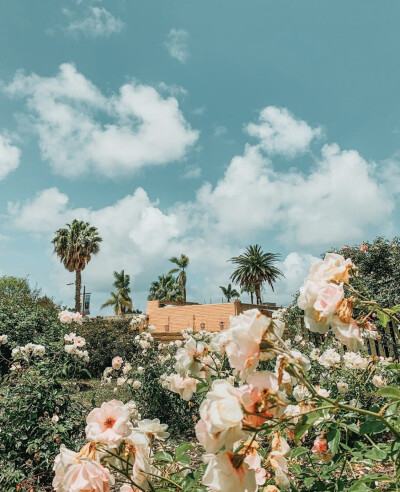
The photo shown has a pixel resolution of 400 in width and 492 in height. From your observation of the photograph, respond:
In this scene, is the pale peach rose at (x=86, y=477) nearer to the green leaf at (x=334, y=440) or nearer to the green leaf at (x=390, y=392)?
the green leaf at (x=390, y=392)

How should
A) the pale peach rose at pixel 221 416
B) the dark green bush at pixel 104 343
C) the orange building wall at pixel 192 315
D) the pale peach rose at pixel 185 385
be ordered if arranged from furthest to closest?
the orange building wall at pixel 192 315 → the dark green bush at pixel 104 343 → the pale peach rose at pixel 185 385 → the pale peach rose at pixel 221 416

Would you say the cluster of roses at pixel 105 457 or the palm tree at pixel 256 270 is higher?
the palm tree at pixel 256 270

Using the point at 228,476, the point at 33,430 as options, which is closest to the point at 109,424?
the point at 228,476

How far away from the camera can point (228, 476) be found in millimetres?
629

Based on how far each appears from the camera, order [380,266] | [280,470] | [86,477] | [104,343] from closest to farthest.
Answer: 1. [86,477]
2. [280,470]
3. [380,266]
4. [104,343]

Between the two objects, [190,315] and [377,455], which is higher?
[190,315]

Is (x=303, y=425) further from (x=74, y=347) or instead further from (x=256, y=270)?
(x=256, y=270)

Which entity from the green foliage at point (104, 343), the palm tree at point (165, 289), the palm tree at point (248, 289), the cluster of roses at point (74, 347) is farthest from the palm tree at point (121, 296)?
the cluster of roses at point (74, 347)

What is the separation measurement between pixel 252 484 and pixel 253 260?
3332 cm

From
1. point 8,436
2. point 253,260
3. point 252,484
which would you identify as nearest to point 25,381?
point 8,436

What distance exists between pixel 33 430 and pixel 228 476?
3050 millimetres

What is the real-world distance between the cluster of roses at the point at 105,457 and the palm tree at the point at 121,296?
39.2 m

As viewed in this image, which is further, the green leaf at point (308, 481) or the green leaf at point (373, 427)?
the green leaf at point (308, 481)

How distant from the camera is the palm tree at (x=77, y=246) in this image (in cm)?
2559
